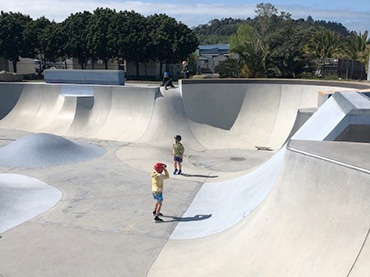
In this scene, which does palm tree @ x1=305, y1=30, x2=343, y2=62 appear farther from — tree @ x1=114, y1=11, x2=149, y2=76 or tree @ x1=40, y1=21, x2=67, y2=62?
tree @ x1=40, y1=21, x2=67, y2=62

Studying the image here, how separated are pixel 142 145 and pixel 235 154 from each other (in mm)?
4193

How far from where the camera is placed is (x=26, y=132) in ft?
63.9

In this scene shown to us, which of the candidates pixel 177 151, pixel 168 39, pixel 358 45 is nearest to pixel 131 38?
pixel 168 39

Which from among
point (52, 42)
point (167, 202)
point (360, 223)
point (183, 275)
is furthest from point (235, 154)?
point (52, 42)

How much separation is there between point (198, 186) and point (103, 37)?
33.5 meters

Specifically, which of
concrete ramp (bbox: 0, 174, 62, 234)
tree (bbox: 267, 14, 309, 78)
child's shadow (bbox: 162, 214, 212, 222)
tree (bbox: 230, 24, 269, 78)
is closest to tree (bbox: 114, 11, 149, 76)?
tree (bbox: 230, 24, 269, 78)

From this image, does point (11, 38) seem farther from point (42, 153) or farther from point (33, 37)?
point (42, 153)

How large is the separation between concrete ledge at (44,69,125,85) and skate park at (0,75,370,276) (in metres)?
1.50

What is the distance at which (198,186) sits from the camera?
1084 cm

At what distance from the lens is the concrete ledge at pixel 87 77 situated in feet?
69.3

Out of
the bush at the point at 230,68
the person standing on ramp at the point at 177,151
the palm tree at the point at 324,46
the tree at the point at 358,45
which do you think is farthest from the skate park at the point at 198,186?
the palm tree at the point at 324,46

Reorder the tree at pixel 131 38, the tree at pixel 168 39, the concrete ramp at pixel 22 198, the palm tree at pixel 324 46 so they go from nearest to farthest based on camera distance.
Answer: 1. the concrete ramp at pixel 22 198
2. the palm tree at pixel 324 46
3. the tree at pixel 131 38
4. the tree at pixel 168 39

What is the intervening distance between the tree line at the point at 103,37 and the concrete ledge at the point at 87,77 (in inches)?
710

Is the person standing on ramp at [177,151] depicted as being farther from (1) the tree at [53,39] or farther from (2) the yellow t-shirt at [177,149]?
(1) the tree at [53,39]
